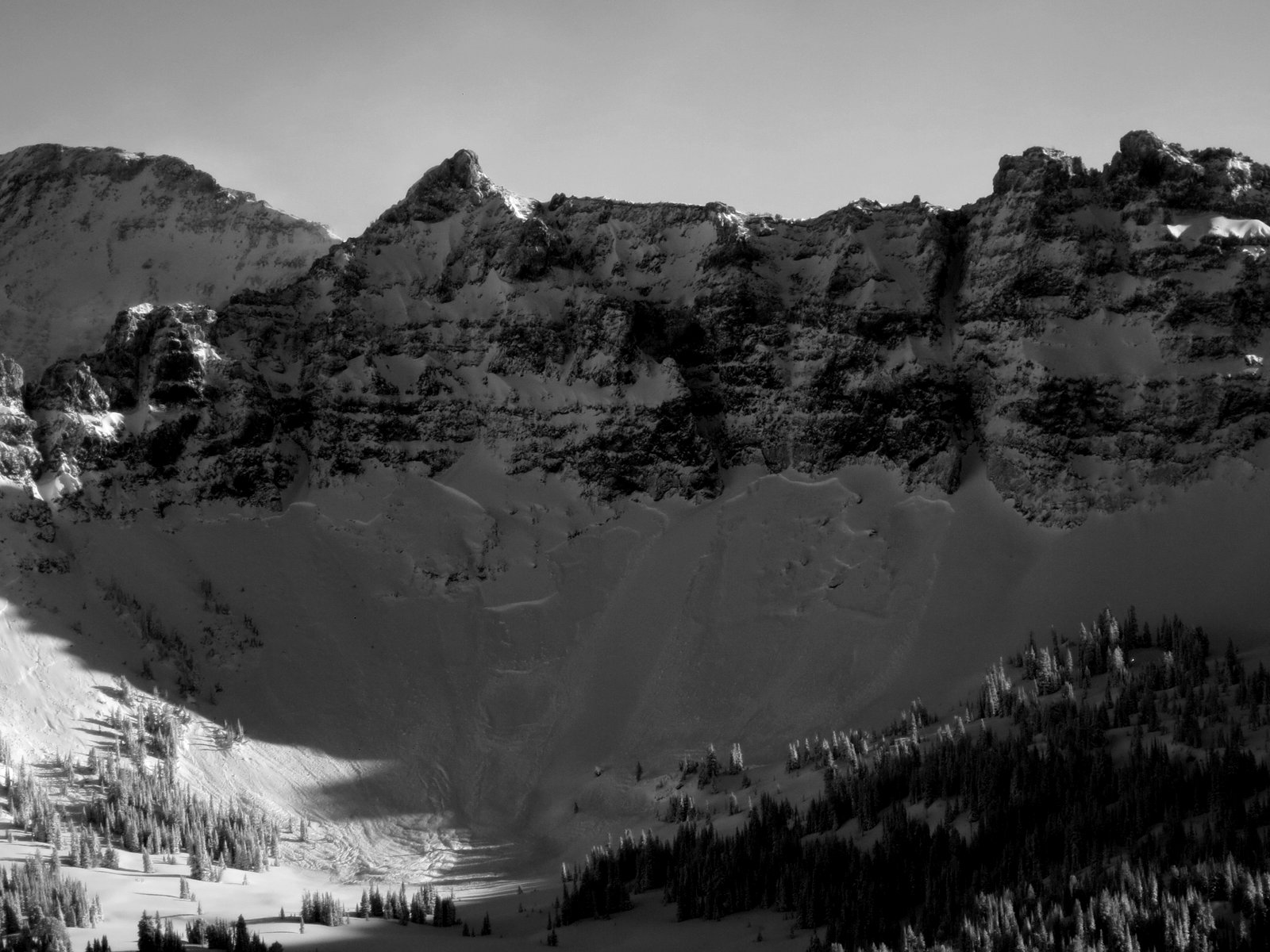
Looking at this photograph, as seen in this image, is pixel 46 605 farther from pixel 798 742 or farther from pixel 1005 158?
pixel 1005 158

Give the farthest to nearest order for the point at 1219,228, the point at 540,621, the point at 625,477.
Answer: the point at 625,477 → the point at 1219,228 → the point at 540,621

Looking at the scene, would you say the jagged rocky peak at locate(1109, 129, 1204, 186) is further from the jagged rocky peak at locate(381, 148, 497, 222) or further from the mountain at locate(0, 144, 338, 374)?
the mountain at locate(0, 144, 338, 374)

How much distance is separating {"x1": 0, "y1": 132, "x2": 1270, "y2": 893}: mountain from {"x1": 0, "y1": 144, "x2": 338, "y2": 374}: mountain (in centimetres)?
2358

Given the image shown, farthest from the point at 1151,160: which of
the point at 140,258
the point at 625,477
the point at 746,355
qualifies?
the point at 140,258

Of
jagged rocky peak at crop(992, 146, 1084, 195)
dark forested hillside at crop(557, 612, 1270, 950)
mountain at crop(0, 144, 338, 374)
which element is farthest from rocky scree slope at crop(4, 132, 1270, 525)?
dark forested hillside at crop(557, 612, 1270, 950)

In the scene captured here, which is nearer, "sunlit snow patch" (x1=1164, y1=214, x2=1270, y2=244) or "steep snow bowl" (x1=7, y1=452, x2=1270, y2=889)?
"steep snow bowl" (x1=7, y1=452, x2=1270, y2=889)

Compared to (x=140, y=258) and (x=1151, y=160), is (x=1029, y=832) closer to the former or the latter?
(x=1151, y=160)

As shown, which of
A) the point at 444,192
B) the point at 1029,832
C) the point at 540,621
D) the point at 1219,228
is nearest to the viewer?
the point at 1029,832

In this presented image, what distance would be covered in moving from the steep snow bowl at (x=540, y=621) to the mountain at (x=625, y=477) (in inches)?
15.2

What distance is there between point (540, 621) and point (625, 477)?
20.9 meters

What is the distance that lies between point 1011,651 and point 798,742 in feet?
72.3

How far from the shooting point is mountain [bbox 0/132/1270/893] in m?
123

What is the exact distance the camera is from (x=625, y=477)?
489 ft

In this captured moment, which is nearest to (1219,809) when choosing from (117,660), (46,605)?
(117,660)
